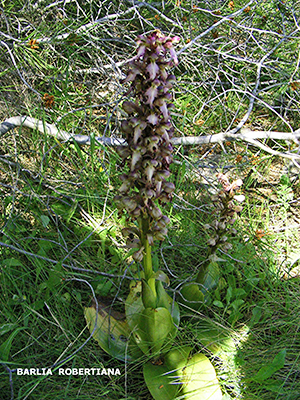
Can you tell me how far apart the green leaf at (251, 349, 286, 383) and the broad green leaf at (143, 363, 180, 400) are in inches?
14.8

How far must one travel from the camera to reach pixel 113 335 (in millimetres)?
1737

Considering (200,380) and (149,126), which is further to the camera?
(200,380)

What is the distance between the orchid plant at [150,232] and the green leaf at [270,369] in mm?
198

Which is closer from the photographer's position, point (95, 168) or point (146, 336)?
point (146, 336)

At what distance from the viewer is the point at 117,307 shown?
1894 millimetres

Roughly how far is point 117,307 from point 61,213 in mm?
769

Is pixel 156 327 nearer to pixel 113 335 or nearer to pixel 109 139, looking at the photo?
pixel 113 335

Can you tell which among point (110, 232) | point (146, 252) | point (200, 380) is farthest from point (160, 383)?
point (110, 232)

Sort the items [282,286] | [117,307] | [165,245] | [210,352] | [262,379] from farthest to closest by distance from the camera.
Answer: [165,245]
[282,286]
[117,307]
[210,352]
[262,379]

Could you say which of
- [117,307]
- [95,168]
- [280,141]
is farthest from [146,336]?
[280,141]

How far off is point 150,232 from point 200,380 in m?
0.76

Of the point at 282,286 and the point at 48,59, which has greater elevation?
the point at 48,59

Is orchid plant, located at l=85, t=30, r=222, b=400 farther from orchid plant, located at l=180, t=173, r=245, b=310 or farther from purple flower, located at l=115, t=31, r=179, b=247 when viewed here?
orchid plant, located at l=180, t=173, r=245, b=310

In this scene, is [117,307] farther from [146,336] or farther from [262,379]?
[262,379]
